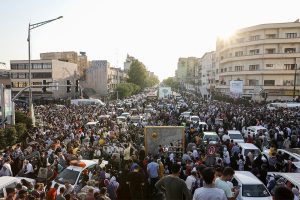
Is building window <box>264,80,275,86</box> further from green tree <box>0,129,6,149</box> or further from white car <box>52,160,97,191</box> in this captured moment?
white car <box>52,160,97,191</box>

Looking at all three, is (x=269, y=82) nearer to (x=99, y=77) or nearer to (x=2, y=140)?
(x=99, y=77)

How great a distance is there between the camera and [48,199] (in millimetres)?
8648

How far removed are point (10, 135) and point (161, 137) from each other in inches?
394

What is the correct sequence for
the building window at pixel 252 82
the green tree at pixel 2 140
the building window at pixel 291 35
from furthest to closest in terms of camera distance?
the building window at pixel 252 82, the building window at pixel 291 35, the green tree at pixel 2 140

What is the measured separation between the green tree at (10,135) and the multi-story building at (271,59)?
1846 inches

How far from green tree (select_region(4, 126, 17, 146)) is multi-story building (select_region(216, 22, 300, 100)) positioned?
4690 centimetres

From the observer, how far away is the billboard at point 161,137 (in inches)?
671

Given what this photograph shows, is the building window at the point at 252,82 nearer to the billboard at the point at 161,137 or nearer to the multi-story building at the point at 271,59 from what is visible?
the multi-story building at the point at 271,59

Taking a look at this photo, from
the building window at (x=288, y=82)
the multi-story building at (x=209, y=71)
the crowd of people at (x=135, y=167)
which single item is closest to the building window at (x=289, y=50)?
the building window at (x=288, y=82)

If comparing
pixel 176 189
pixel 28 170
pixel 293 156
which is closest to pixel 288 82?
pixel 293 156

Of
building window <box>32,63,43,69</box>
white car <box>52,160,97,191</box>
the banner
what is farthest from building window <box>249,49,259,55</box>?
white car <box>52,160,97,191</box>

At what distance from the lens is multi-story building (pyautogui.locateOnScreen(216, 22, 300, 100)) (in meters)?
56.7

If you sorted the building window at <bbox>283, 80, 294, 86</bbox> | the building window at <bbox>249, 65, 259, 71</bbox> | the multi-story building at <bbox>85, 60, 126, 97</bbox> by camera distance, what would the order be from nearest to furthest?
the building window at <bbox>283, 80, 294, 86</bbox> < the building window at <bbox>249, 65, 259, 71</bbox> < the multi-story building at <bbox>85, 60, 126, 97</bbox>

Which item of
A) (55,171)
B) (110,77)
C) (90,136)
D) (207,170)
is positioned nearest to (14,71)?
(110,77)
